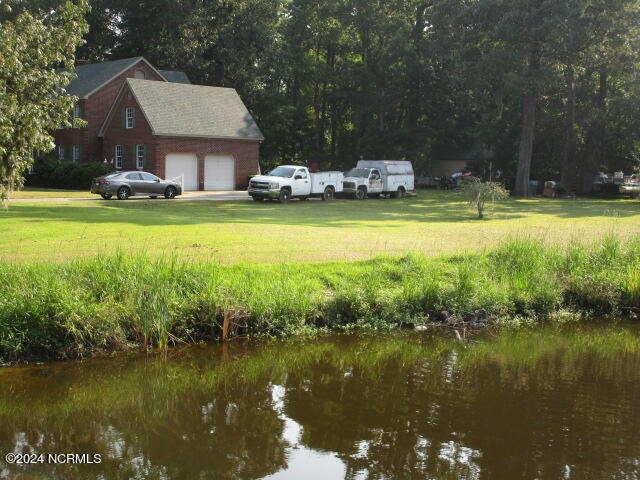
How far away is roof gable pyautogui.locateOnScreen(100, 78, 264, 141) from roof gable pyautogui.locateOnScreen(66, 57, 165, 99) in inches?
117

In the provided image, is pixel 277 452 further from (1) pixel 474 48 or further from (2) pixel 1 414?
(1) pixel 474 48

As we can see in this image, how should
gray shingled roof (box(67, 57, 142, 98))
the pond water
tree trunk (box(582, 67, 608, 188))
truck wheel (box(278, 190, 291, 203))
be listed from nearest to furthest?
the pond water, truck wheel (box(278, 190, 291, 203)), gray shingled roof (box(67, 57, 142, 98)), tree trunk (box(582, 67, 608, 188))

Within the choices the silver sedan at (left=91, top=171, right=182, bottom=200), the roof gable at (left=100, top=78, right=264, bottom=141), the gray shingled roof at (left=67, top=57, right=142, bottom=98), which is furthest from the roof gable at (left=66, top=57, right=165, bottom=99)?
the silver sedan at (left=91, top=171, right=182, bottom=200)

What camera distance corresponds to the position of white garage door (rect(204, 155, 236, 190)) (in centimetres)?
4262

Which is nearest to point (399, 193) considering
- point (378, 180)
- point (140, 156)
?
point (378, 180)

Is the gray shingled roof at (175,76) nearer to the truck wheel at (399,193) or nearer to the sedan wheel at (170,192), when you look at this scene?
the sedan wheel at (170,192)

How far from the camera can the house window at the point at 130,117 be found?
4162 centimetres

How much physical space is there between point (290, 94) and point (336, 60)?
5.44 m

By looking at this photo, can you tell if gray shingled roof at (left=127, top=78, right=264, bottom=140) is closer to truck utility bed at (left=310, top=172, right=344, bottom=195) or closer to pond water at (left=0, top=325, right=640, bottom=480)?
truck utility bed at (left=310, top=172, right=344, bottom=195)

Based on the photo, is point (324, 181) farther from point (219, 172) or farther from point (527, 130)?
point (527, 130)

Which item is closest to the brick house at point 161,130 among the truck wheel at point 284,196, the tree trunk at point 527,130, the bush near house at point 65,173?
the bush near house at point 65,173

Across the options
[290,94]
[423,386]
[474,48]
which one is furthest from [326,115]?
[423,386]

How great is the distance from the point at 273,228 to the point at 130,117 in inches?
952

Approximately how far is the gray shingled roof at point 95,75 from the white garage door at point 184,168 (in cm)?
826
